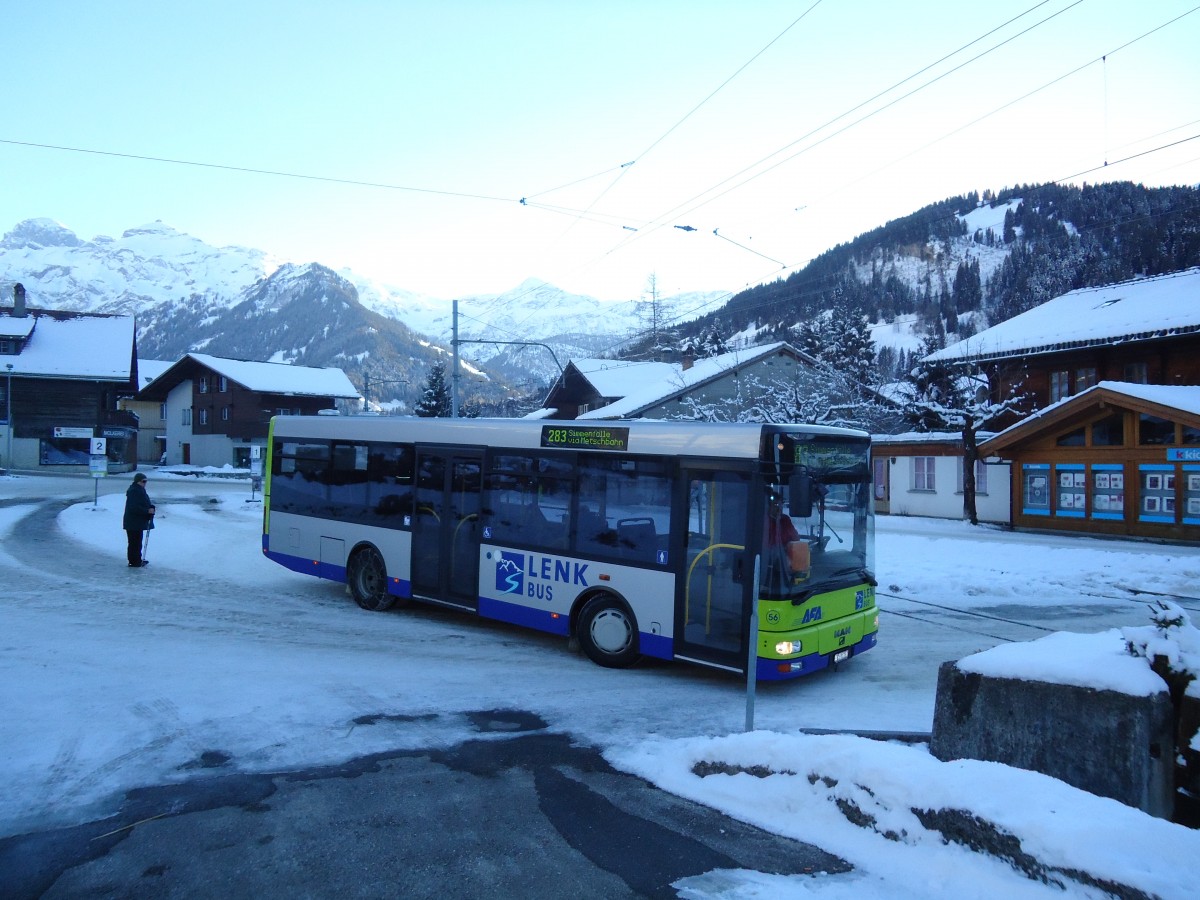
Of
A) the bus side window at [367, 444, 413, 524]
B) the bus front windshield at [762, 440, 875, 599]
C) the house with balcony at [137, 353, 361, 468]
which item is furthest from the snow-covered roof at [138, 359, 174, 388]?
the bus front windshield at [762, 440, 875, 599]

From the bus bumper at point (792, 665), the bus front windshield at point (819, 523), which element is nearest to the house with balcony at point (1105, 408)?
the bus front windshield at point (819, 523)

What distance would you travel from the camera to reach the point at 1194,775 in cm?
419

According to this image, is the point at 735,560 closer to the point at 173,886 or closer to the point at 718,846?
the point at 718,846

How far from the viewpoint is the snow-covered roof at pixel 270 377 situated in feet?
209

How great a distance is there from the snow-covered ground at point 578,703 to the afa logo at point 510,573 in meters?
0.71

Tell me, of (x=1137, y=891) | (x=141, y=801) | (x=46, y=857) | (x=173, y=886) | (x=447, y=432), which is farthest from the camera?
(x=447, y=432)

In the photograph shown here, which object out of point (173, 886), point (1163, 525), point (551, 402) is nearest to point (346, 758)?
point (173, 886)

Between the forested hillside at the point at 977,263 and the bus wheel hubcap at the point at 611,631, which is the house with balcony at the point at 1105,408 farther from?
the forested hillside at the point at 977,263

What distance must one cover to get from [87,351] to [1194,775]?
67700mm

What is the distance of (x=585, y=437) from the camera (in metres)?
9.30

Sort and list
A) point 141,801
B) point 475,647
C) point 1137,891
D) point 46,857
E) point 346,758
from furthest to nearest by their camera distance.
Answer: point 475,647 < point 346,758 < point 141,801 < point 46,857 < point 1137,891

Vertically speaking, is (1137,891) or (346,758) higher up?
(1137,891)

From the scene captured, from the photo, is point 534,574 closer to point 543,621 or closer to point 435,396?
point 543,621

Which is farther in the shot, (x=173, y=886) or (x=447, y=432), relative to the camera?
(x=447, y=432)
